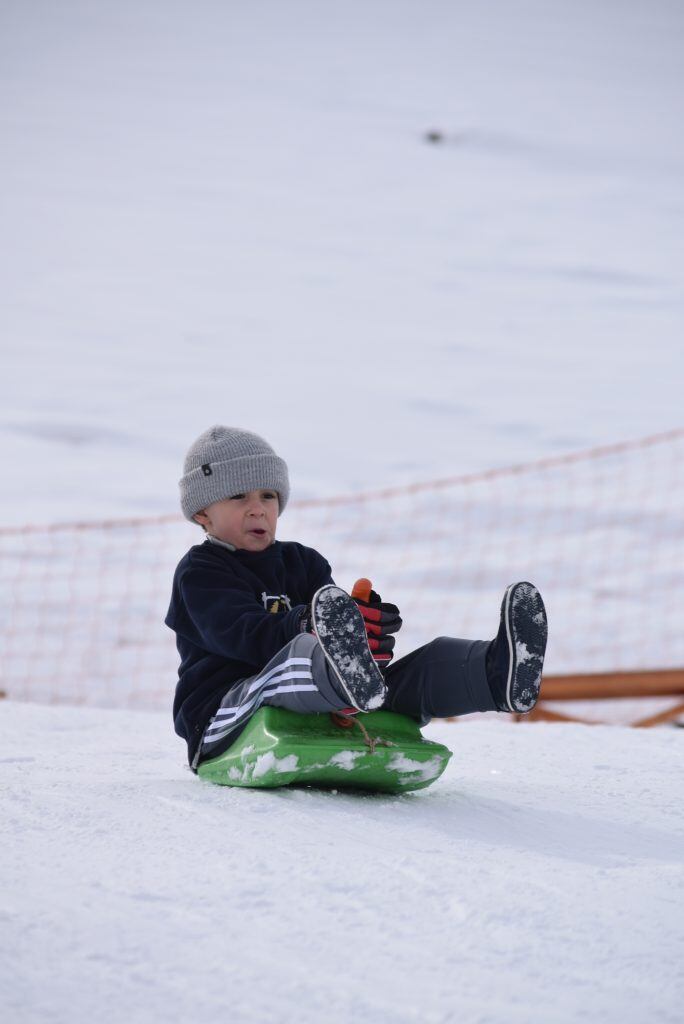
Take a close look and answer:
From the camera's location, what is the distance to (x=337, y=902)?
57.3 inches

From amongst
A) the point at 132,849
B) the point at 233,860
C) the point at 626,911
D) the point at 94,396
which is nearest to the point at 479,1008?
the point at 626,911

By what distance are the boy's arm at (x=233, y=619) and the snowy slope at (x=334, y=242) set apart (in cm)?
653

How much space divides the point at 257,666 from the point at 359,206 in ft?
44.1

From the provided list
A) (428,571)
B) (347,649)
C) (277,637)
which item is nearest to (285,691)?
(277,637)

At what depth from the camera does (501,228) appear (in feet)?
47.6

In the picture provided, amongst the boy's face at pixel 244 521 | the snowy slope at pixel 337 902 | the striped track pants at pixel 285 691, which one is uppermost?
the boy's face at pixel 244 521

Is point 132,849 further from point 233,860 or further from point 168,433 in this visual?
point 168,433

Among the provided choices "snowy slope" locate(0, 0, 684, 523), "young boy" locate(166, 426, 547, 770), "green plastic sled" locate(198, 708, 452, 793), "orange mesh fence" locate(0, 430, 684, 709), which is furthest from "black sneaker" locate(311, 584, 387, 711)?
"snowy slope" locate(0, 0, 684, 523)

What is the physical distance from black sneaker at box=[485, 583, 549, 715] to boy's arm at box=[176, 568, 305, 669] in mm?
369

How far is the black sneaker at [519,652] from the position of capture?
197 cm

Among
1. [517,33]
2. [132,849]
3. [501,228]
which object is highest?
[517,33]

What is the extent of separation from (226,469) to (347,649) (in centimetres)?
65

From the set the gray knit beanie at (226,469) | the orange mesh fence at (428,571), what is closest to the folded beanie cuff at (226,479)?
the gray knit beanie at (226,469)

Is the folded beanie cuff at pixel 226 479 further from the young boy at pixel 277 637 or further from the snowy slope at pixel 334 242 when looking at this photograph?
the snowy slope at pixel 334 242
